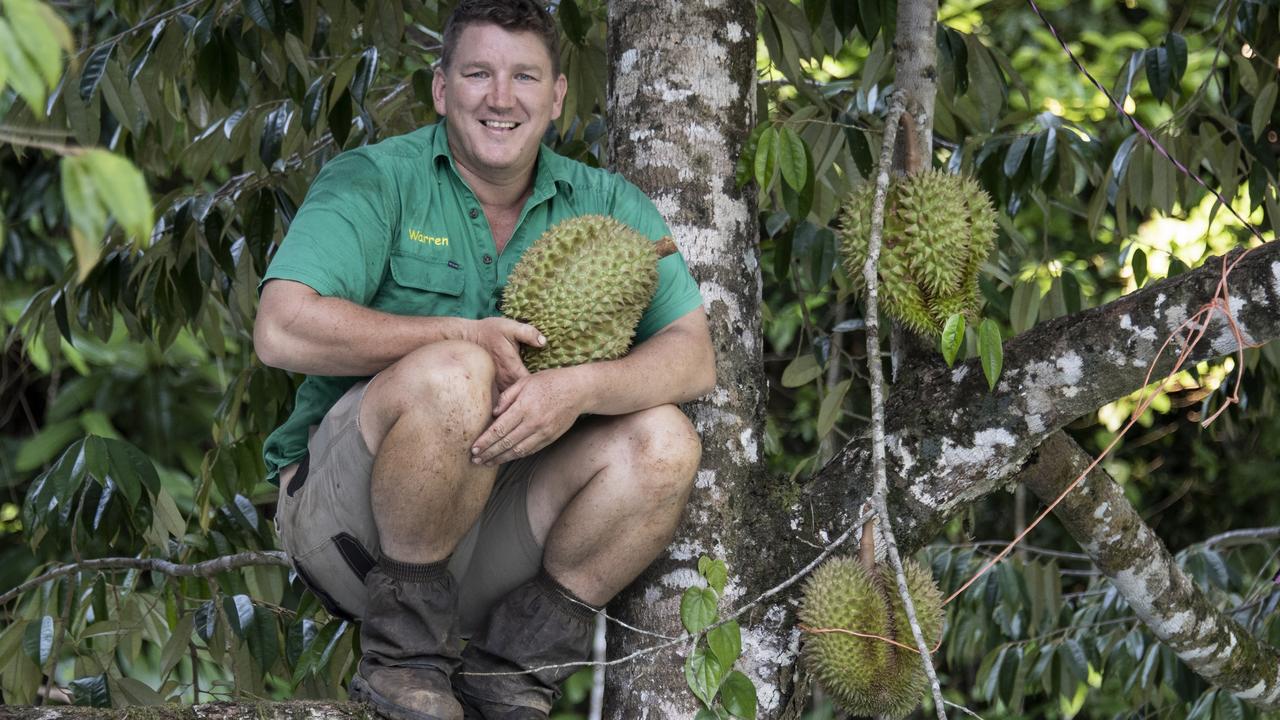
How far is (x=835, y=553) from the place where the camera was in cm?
197

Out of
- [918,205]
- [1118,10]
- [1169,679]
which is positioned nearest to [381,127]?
[918,205]

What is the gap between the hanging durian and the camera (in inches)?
70.4

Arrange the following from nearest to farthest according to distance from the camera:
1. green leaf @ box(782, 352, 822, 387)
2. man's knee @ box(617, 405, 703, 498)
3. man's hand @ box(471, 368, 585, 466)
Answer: man's hand @ box(471, 368, 585, 466) → man's knee @ box(617, 405, 703, 498) → green leaf @ box(782, 352, 822, 387)

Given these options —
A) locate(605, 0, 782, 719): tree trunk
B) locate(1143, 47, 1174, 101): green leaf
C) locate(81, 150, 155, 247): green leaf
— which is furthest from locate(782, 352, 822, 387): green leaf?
locate(81, 150, 155, 247): green leaf

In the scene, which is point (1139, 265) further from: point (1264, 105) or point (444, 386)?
point (444, 386)

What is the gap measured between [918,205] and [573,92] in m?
1.02

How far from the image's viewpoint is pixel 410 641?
5.77 ft

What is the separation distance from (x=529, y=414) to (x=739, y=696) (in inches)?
19.1

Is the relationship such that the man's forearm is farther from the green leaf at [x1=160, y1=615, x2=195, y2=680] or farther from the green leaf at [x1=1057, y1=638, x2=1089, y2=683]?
the green leaf at [x1=1057, y1=638, x2=1089, y2=683]

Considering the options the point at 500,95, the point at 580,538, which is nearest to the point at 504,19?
the point at 500,95

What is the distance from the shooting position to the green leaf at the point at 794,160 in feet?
6.77

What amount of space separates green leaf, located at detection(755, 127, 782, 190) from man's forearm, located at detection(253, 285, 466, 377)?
1.78 feet

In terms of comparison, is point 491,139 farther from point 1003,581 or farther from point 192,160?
point 1003,581

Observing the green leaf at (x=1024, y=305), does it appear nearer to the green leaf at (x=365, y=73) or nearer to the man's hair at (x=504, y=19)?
the man's hair at (x=504, y=19)
